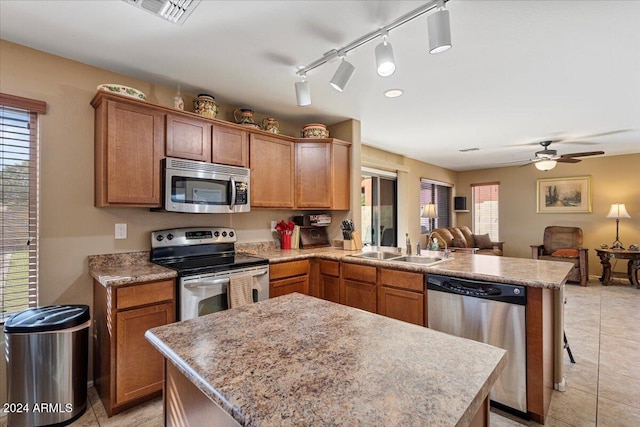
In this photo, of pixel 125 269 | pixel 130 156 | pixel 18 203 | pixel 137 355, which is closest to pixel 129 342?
pixel 137 355

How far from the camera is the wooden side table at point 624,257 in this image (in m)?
5.16

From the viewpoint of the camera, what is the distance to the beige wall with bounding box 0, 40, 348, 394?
7.07 ft

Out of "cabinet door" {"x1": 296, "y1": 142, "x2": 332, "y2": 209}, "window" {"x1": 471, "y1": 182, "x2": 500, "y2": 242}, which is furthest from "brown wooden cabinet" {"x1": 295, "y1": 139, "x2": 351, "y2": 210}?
"window" {"x1": 471, "y1": 182, "x2": 500, "y2": 242}

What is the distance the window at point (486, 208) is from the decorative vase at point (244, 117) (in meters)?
6.58

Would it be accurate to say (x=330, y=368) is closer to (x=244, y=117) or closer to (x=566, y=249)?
(x=244, y=117)

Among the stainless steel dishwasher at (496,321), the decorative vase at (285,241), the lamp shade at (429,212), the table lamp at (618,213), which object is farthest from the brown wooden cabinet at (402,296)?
the table lamp at (618,213)

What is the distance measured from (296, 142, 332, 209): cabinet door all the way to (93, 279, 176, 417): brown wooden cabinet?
175 centimetres

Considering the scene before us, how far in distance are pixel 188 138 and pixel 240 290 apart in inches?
54.2

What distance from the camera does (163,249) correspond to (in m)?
2.68

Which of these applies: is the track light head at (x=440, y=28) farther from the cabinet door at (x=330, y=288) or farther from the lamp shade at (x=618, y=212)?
the lamp shade at (x=618, y=212)

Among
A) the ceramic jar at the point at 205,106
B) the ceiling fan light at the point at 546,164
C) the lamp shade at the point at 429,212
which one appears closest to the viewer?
the ceramic jar at the point at 205,106

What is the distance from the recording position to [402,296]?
255 centimetres

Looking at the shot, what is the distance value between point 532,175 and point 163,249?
25.0 feet

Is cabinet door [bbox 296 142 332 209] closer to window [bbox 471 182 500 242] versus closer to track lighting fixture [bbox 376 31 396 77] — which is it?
track lighting fixture [bbox 376 31 396 77]
